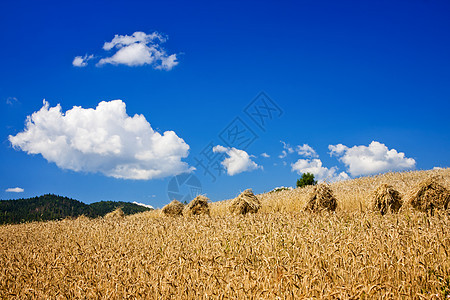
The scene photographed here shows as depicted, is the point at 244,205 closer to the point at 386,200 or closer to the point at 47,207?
the point at 386,200

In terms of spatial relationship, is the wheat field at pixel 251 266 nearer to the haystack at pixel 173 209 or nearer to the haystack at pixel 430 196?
the haystack at pixel 430 196

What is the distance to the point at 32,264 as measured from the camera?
19.4 feet

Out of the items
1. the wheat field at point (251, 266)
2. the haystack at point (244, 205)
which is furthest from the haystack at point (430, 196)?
the haystack at point (244, 205)

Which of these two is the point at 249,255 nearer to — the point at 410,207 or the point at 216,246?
the point at 216,246

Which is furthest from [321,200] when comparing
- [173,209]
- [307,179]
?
[307,179]

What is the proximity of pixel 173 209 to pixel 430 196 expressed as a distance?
386 inches

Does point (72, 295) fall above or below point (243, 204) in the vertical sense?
below

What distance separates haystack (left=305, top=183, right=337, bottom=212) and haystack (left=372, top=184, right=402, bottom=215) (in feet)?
4.11

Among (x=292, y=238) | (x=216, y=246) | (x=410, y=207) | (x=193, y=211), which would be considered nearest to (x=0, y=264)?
(x=216, y=246)

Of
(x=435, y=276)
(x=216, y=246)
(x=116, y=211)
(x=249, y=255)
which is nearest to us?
(x=435, y=276)

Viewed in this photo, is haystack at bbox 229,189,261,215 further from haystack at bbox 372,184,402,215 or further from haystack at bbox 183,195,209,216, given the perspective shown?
haystack at bbox 372,184,402,215

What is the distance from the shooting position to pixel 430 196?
345 inches

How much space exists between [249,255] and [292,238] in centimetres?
110

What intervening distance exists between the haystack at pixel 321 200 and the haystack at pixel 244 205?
6.69 feet
